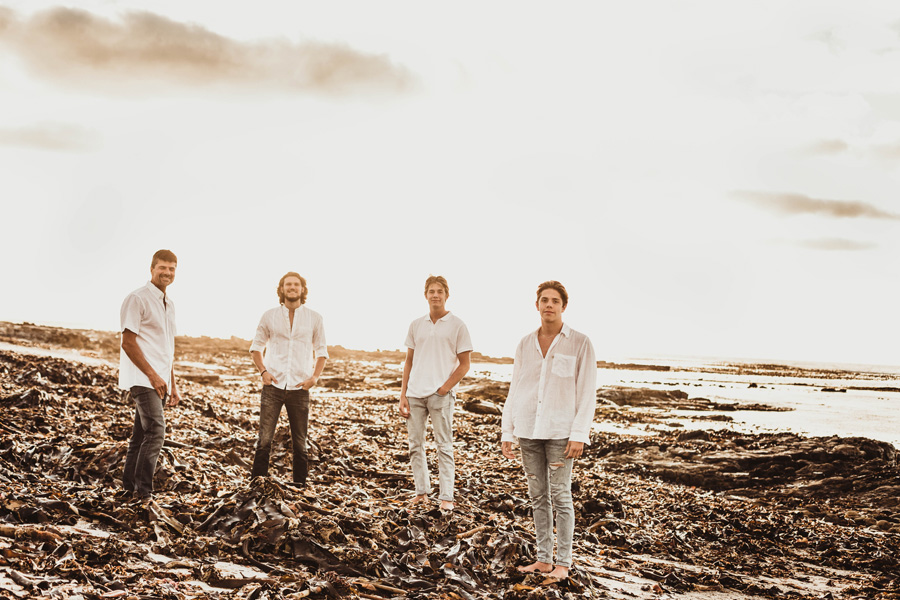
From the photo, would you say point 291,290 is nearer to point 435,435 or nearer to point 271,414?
point 271,414

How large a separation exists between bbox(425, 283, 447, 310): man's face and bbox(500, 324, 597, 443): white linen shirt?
5.70ft

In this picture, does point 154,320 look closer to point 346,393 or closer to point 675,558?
point 675,558

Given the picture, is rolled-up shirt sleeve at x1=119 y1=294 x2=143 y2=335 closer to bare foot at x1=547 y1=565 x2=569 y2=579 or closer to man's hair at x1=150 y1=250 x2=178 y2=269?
man's hair at x1=150 y1=250 x2=178 y2=269

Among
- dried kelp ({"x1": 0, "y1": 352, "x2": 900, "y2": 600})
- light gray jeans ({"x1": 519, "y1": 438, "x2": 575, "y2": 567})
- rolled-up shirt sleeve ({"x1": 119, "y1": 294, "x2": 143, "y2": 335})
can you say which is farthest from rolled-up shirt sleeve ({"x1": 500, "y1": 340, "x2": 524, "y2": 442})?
rolled-up shirt sleeve ({"x1": 119, "y1": 294, "x2": 143, "y2": 335})

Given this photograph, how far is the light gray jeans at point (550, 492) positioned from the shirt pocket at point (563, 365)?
56 centimetres

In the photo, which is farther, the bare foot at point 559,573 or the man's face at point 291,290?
the man's face at point 291,290

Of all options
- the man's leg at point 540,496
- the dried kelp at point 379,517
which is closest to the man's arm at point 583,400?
the man's leg at point 540,496

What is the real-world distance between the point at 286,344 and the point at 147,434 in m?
1.72

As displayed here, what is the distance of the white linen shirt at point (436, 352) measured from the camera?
22.3 ft

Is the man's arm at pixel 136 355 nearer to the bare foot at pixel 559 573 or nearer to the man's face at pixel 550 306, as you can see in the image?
the man's face at pixel 550 306

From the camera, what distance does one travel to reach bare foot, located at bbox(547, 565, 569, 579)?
17.0 feet

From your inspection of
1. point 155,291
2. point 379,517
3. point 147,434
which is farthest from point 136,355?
point 379,517

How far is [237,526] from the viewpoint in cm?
581

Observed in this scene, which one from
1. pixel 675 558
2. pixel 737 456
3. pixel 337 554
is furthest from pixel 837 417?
pixel 337 554
